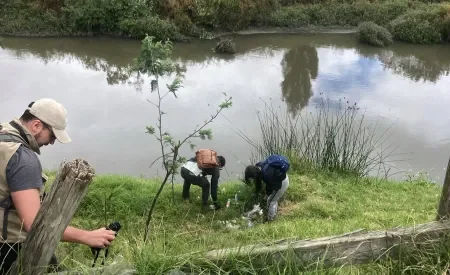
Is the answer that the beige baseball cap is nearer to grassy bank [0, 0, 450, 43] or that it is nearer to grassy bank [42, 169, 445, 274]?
grassy bank [42, 169, 445, 274]

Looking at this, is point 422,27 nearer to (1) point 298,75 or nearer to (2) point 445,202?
(1) point 298,75

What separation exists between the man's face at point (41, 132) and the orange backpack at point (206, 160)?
3.13 metres

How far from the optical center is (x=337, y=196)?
658cm

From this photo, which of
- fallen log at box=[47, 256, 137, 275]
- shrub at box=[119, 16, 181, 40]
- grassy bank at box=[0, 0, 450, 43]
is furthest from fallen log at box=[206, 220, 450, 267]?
shrub at box=[119, 16, 181, 40]

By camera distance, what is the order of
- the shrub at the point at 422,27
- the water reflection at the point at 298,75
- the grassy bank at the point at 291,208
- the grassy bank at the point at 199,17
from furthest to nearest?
1. the shrub at the point at 422,27
2. the grassy bank at the point at 199,17
3. the water reflection at the point at 298,75
4. the grassy bank at the point at 291,208

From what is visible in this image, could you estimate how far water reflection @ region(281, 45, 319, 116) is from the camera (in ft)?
39.5

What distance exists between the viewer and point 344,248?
103 inches

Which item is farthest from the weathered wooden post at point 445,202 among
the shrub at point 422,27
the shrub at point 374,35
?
the shrub at point 422,27

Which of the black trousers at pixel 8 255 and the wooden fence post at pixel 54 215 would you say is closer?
the wooden fence post at pixel 54 215

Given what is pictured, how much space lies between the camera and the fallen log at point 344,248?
98.7 inches

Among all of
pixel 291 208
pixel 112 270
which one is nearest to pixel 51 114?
pixel 112 270

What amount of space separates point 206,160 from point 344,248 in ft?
10.3

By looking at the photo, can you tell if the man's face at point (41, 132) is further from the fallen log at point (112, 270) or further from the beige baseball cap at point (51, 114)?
the fallen log at point (112, 270)

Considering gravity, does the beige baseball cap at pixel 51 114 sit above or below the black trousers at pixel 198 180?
above
